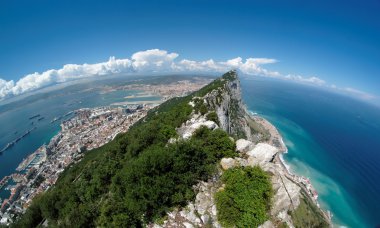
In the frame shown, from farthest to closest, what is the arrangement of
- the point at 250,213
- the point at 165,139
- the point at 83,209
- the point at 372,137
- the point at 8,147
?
1. the point at 372,137
2. the point at 8,147
3. the point at 165,139
4. the point at 83,209
5. the point at 250,213

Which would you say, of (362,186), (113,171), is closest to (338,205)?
(362,186)

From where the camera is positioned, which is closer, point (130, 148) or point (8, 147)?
point (130, 148)

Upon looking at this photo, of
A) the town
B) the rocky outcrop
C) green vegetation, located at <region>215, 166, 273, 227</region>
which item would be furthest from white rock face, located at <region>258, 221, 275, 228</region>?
the town

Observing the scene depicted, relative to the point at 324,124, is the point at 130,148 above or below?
above

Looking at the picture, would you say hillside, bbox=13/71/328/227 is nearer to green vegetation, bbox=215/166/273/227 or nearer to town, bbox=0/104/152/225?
green vegetation, bbox=215/166/273/227

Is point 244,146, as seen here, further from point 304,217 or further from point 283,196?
point 304,217

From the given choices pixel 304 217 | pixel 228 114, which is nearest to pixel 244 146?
pixel 304 217

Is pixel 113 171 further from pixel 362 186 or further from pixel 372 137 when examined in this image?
pixel 372 137
